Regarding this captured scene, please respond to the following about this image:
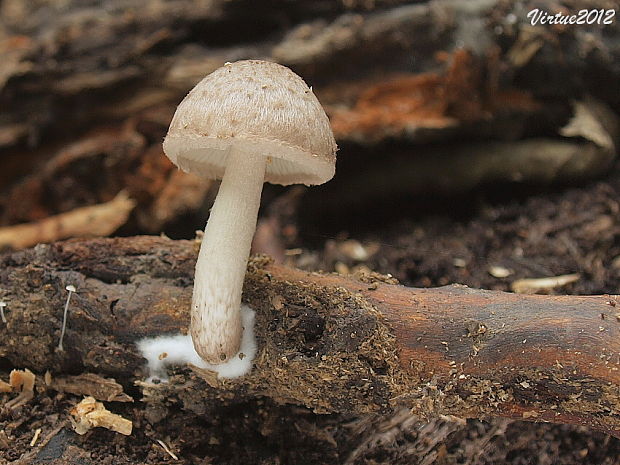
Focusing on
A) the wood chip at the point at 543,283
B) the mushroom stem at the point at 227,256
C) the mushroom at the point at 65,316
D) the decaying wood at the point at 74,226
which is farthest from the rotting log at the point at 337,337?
the decaying wood at the point at 74,226

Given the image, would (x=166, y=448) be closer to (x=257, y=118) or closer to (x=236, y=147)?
(x=236, y=147)

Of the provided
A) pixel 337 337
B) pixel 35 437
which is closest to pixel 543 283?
pixel 337 337

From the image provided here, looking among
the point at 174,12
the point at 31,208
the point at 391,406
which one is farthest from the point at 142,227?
the point at 391,406

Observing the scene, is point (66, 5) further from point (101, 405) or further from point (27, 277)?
Answer: point (101, 405)

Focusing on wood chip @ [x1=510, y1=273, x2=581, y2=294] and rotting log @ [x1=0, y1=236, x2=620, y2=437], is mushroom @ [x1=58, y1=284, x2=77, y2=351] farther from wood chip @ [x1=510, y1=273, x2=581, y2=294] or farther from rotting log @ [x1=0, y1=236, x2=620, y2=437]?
wood chip @ [x1=510, y1=273, x2=581, y2=294]

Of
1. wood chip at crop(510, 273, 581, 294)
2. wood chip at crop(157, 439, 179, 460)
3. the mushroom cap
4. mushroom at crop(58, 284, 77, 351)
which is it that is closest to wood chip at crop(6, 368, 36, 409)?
mushroom at crop(58, 284, 77, 351)
